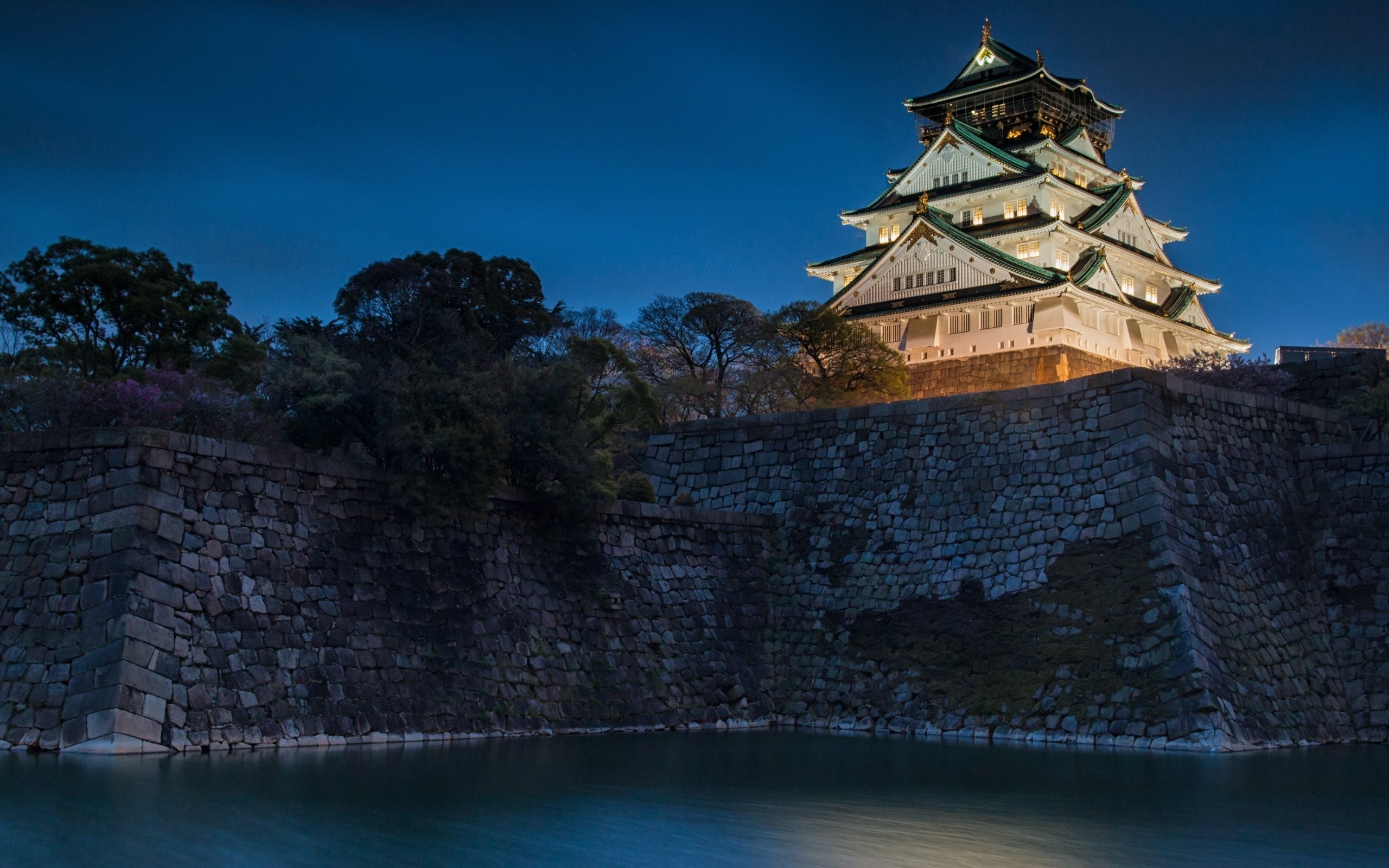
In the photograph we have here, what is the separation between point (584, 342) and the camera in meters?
21.5

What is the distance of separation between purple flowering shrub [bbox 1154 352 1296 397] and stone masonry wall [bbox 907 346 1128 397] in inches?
106

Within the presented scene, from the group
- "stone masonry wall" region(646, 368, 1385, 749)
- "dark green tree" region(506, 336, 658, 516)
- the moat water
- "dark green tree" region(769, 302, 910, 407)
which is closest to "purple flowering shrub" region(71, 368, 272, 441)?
"dark green tree" region(506, 336, 658, 516)

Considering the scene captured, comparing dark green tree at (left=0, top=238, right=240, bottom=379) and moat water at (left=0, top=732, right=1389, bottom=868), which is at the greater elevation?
dark green tree at (left=0, top=238, right=240, bottom=379)

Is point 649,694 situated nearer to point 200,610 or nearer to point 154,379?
point 200,610

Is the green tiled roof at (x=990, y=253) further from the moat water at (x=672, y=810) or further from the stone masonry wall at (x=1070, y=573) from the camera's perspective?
the moat water at (x=672, y=810)

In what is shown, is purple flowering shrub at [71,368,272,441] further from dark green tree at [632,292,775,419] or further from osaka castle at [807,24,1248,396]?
osaka castle at [807,24,1248,396]

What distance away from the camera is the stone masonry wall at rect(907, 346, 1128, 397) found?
4356 cm

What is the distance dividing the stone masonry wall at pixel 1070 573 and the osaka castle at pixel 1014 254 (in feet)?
69.8

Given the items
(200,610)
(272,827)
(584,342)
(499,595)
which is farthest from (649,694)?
(272,827)

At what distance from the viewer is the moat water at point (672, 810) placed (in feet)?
32.6

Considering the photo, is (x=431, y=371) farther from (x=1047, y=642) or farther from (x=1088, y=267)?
(x=1088, y=267)

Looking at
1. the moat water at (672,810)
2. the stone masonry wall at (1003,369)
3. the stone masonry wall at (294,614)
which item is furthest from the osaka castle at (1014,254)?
the moat water at (672,810)

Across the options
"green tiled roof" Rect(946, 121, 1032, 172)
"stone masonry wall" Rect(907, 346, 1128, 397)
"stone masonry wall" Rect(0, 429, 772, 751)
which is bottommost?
"stone masonry wall" Rect(0, 429, 772, 751)

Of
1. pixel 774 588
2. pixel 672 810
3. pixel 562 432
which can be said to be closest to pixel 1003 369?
pixel 774 588
